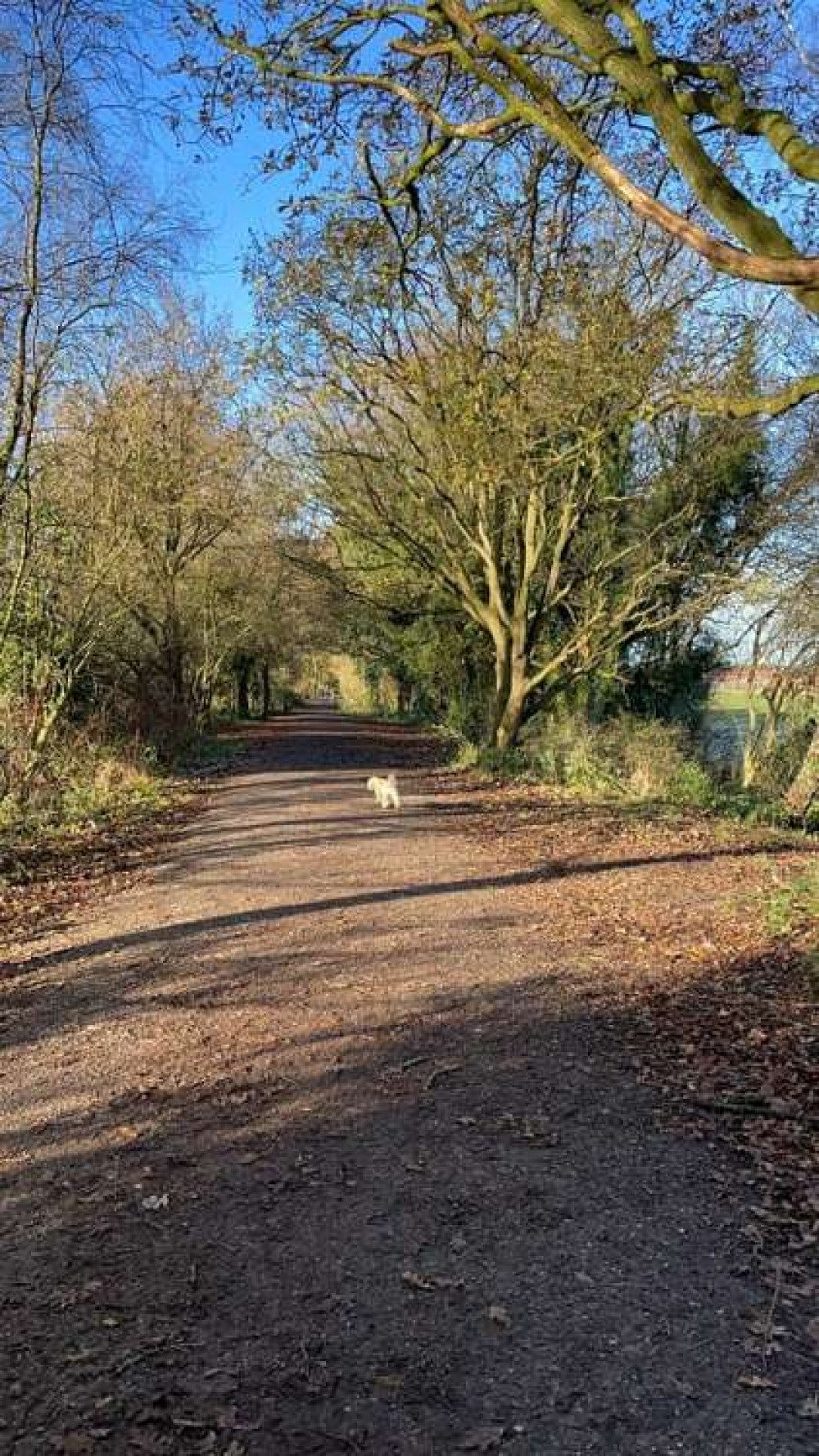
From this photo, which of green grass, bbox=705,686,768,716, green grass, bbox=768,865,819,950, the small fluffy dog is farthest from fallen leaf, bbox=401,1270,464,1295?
green grass, bbox=705,686,768,716

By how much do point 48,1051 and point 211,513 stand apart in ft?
57.2

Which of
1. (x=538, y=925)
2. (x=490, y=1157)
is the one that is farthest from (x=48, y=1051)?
(x=538, y=925)

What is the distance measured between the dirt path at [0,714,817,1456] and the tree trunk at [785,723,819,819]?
32.8 ft

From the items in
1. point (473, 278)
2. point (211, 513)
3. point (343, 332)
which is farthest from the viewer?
point (211, 513)

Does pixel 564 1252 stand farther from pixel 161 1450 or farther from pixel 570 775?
pixel 570 775

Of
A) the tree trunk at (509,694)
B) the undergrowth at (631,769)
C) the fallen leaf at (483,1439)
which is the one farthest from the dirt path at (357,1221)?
the tree trunk at (509,694)

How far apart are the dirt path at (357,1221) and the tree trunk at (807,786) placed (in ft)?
32.8

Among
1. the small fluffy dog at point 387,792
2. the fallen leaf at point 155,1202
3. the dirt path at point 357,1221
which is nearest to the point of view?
the dirt path at point 357,1221

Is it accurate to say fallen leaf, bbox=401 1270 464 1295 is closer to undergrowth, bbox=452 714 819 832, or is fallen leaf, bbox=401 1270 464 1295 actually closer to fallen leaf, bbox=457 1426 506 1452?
fallen leaf, bbox=457 1426 506 1452

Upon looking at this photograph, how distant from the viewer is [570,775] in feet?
51.9

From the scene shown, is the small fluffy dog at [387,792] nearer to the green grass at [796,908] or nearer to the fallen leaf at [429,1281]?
the green grass at [796,908]

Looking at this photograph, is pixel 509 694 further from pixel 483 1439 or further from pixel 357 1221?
pixel 483 1439

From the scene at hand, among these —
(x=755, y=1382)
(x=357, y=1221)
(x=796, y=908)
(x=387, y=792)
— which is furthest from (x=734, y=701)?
(x=755, y=1382)

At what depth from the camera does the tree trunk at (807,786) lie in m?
15.8
